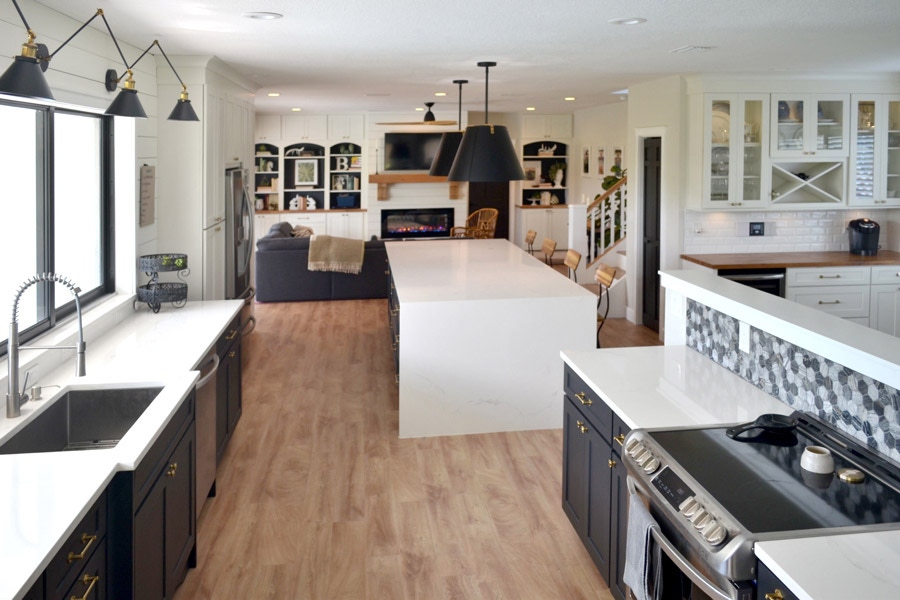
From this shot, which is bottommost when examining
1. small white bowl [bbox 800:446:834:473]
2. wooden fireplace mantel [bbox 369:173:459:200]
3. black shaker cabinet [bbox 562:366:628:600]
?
black shaker cabinet [bbox 562:366:628:600]

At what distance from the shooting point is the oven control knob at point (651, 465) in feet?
7.89

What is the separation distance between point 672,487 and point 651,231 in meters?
6.12

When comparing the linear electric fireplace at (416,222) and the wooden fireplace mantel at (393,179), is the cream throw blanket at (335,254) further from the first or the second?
the linear electric fireplace at (416,222)

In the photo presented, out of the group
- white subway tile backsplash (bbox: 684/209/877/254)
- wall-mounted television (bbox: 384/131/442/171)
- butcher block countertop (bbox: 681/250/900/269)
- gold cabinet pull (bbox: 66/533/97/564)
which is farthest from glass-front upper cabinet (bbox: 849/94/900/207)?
gold cabinet pull (bbox: 66/533/97/564)

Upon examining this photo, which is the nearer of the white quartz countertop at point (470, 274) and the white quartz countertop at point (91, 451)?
the white quartz countertop at point (91, 451)

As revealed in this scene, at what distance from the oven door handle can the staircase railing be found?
804 cm

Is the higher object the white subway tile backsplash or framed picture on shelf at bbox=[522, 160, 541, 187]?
framed picture on shelf at bbox=[522, 160, 541, 187]

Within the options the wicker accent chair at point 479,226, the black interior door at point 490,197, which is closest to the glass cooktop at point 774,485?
the wicker accent chair at point 479,226

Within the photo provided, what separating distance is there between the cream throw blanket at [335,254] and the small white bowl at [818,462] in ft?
25.9

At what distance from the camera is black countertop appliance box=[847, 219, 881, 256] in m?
7.36

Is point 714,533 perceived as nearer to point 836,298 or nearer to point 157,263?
point 157,263

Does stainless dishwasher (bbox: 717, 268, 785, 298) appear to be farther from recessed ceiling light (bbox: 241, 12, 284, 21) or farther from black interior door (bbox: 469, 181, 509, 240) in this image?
black interior door (bbox: 469, 181, 509, 240)

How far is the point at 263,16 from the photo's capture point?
416cm

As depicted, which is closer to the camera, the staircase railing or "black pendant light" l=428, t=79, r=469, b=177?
"black pendant light" l=428, t=79, r=469, b=177
